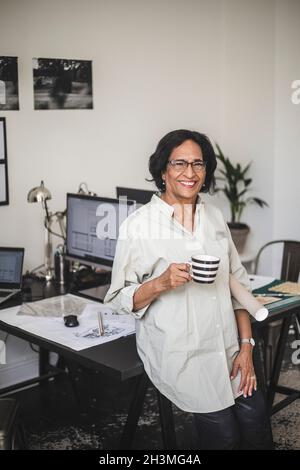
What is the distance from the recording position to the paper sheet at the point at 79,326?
253 cm

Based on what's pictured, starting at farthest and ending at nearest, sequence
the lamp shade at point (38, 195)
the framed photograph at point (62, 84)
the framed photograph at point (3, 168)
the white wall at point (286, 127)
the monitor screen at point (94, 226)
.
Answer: the white wall at point (286, 127) < the framed photograph at point (62, 84) < the framed photograph at point (3, 168) < the lamp shade at point (38, 195) < the monitor screen at point (94, 226)

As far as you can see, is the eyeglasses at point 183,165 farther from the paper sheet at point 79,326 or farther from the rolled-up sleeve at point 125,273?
the paper sheet at point 79,326

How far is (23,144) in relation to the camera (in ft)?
11.8

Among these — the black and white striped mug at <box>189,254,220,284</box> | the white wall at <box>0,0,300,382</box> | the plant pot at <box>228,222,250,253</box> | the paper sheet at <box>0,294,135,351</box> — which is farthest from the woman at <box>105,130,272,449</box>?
the plant pot at <box>228,222,250,253</box>

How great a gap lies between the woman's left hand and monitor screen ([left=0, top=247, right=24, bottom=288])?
1.36 meters

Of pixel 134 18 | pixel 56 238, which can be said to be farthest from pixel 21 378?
pixel 134 18

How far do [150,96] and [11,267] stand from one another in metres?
1.65

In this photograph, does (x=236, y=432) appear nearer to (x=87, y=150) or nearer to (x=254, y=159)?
(x=87, y=150)

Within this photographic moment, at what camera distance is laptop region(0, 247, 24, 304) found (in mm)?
3238

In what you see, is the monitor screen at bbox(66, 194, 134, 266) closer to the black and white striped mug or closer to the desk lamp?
the desk lamp

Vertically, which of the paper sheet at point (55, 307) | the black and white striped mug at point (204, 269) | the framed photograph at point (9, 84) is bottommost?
the paper sheet at point (55, 307)

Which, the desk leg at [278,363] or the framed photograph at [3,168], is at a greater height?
the framed photograph at [3,168]

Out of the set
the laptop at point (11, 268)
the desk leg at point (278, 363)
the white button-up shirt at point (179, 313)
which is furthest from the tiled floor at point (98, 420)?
the white button-up shirt at point (179, 313)

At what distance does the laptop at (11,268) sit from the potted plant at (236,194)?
196 cm
